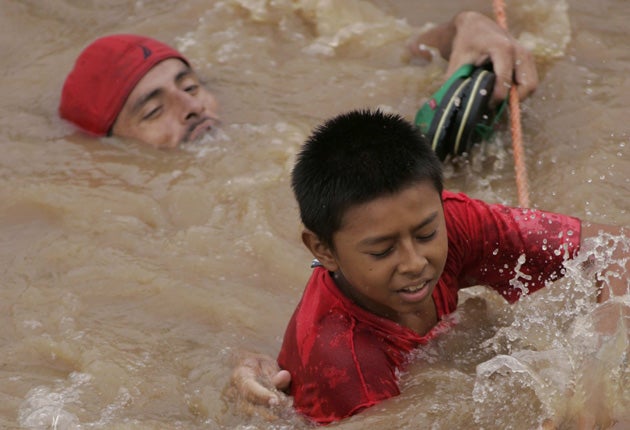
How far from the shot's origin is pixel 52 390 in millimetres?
3719

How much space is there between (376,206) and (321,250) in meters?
0.29

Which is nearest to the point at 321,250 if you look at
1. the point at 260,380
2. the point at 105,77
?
the point at 260,380

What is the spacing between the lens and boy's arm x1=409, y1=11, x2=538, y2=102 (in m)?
4.98

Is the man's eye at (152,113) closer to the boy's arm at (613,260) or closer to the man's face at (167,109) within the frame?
the man's face at (167,109)

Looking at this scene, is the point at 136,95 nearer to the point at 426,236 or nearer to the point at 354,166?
the point at 354,166

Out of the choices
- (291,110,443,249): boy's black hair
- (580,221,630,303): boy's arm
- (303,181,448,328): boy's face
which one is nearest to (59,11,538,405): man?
(580,221,630,303): boy's arm

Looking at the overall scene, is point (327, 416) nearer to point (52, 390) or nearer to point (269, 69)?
point (52, 390)

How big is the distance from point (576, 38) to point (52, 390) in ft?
11.4

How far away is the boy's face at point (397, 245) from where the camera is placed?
9.56 ft

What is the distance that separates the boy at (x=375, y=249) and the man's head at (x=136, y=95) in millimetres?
2410

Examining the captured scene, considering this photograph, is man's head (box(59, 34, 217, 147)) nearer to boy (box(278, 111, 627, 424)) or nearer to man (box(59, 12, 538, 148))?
man (box(59, 12, 538, 148))

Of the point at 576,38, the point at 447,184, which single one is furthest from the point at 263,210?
the point at 576,38

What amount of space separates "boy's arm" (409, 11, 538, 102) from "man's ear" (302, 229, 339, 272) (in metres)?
2.03

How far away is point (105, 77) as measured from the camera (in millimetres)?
5684
